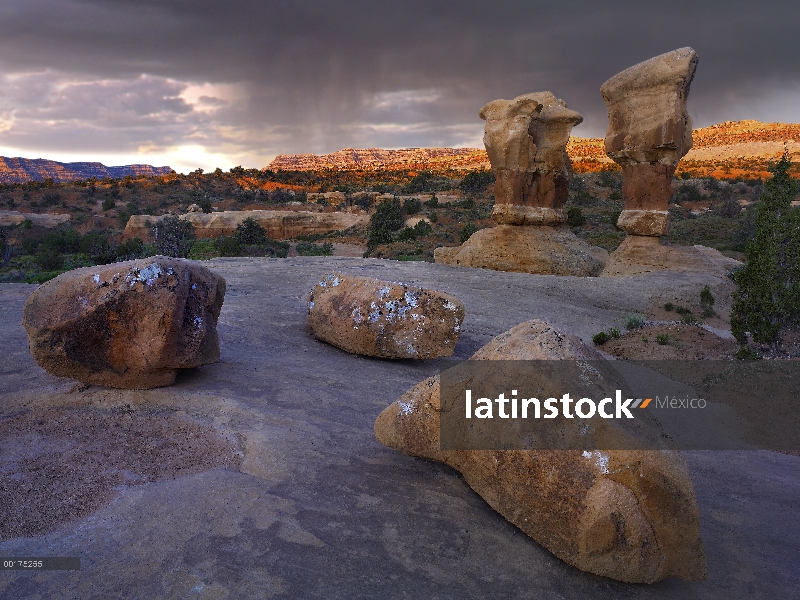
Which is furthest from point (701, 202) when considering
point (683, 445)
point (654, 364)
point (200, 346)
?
point (200, 346)

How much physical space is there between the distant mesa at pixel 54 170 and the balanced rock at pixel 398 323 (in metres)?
90.8

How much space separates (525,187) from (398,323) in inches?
451

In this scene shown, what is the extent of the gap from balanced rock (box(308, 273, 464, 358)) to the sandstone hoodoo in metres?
9.60

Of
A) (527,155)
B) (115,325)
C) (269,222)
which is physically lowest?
(269,222)

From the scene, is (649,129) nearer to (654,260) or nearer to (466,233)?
(654,260)

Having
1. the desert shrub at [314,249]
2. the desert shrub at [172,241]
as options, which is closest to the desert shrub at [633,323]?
the desert shrub at [172,241]

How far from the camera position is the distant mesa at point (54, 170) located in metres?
99.3

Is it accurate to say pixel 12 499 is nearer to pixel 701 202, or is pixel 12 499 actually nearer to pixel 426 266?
pixel 426 266

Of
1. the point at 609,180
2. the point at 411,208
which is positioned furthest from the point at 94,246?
the point at 609,180

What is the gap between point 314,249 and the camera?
26984mm

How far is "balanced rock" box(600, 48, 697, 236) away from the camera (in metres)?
15.5

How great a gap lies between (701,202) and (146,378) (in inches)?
1530

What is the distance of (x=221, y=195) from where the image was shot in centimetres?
4869

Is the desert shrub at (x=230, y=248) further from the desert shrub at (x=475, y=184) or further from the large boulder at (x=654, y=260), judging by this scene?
the desert shrub at (x=475, y=184)
